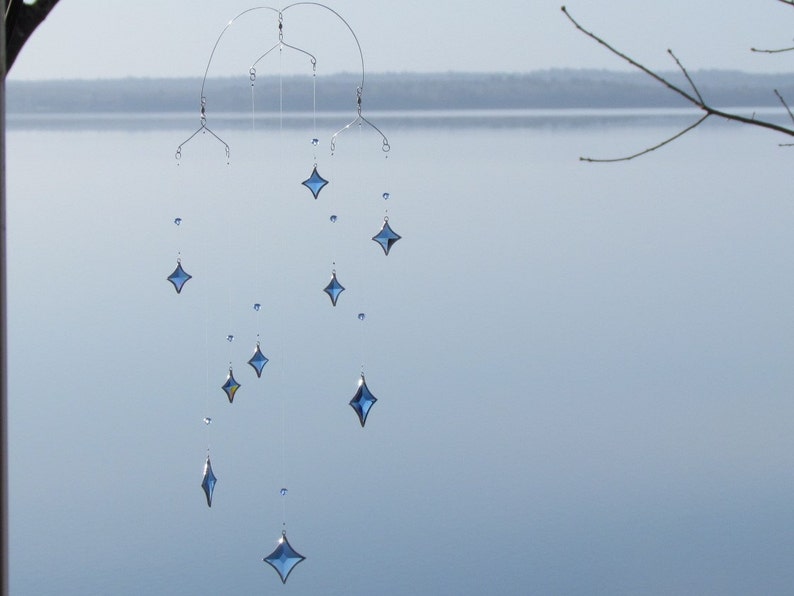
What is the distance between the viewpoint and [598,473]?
3.39 m

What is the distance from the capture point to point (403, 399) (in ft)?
12.6

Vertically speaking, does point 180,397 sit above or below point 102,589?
above

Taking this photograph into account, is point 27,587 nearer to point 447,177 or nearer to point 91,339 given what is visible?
point 91,339

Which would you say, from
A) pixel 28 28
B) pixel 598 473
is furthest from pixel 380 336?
pixel 28 28

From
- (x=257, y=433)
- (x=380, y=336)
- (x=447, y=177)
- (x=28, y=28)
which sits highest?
(x=447, y=177)

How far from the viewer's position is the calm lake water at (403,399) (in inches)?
116

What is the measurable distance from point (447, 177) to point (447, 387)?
4060 millimetres

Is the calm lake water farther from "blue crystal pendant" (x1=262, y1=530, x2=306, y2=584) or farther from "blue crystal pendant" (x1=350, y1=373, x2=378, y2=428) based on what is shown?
"blue crystal pendant" (x1=262, y1=530, x2=306, y2=584)

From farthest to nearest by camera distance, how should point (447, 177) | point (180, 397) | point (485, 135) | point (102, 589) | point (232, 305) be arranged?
point (485, 135) → point (447, 177) → point (232, 305) → point (180, 397) → point (102, 589)

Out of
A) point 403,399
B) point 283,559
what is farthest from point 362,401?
point 403,399

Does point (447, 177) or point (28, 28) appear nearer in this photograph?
point (28, 28)

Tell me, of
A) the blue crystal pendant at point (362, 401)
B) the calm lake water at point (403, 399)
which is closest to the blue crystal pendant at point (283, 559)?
the blue crystal pendant at point (362, 401)

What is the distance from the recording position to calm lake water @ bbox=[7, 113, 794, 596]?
2.94 meters

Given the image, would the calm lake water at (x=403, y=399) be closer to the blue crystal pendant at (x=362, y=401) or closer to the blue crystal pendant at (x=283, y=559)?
the blue crystal pendant at (x=362, y=401)
